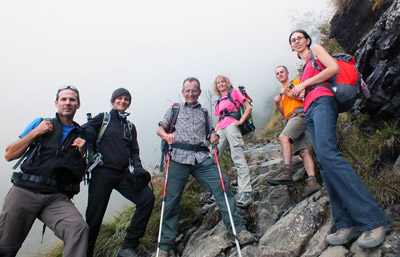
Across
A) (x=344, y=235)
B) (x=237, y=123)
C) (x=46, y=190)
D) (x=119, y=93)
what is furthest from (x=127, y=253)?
(x=344, y=235)

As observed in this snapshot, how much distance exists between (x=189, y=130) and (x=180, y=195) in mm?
1214

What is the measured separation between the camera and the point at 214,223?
537 centimetres

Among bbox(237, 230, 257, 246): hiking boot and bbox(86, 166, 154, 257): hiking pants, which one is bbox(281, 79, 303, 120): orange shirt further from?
bbox(86, 166, 154, 257): hiking pants

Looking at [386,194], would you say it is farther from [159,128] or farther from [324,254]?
[159,128]

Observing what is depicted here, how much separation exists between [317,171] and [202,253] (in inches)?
112

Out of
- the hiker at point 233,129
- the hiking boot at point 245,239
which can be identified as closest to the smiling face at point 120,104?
the hiker at point 233,129

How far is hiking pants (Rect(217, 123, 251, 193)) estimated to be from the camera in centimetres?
502

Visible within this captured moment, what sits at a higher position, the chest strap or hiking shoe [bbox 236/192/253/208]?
the chest strap

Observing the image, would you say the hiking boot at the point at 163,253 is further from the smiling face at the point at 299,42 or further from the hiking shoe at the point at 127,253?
the smiling face at the point at 299,42

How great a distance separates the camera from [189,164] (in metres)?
4.47

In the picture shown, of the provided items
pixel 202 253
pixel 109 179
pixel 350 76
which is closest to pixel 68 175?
pixel 109 179

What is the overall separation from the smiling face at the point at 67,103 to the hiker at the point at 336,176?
11.9 feet

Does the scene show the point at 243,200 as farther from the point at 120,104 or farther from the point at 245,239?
the point at 120,104

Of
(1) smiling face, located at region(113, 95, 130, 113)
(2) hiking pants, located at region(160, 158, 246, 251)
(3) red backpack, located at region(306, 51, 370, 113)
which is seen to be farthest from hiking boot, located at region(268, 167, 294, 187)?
(1) smiling face, located at region(113, 95, 130, 113)
